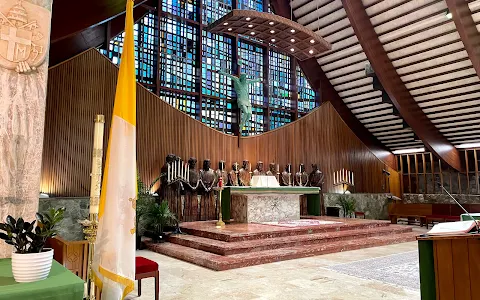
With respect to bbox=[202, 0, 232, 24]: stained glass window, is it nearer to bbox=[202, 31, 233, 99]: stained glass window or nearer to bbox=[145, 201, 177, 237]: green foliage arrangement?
bbox=[202, 31, 233, 99]: stained glass window

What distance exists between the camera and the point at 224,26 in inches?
292

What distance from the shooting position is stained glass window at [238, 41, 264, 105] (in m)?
12.0

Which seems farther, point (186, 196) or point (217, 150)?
point (217, 150)

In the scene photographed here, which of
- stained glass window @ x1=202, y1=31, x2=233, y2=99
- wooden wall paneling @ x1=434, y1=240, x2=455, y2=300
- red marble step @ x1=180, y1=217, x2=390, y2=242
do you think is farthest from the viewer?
stained glass window @ x1=202, y1=31, x2=233, y2=99

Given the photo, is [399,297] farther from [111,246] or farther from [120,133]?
[120,133]

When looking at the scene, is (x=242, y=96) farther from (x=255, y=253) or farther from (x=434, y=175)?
(x=434, y=175)

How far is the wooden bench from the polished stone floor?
6.13 meters

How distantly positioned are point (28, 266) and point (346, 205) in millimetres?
10494

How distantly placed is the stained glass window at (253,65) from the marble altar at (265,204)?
14.6 ft

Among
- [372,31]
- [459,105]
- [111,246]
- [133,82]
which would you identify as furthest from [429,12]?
[111,246]

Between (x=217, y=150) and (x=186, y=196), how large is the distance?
5.11ft

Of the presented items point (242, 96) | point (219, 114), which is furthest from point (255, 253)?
point (219, 114)

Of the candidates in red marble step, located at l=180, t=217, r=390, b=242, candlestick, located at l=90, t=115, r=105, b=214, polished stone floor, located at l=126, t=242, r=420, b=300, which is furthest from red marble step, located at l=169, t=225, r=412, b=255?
candlestick, located at l=90, t=115, r=105, b=214

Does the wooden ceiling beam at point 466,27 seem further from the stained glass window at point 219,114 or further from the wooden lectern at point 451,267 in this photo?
the wooden lectern at point 451,267
